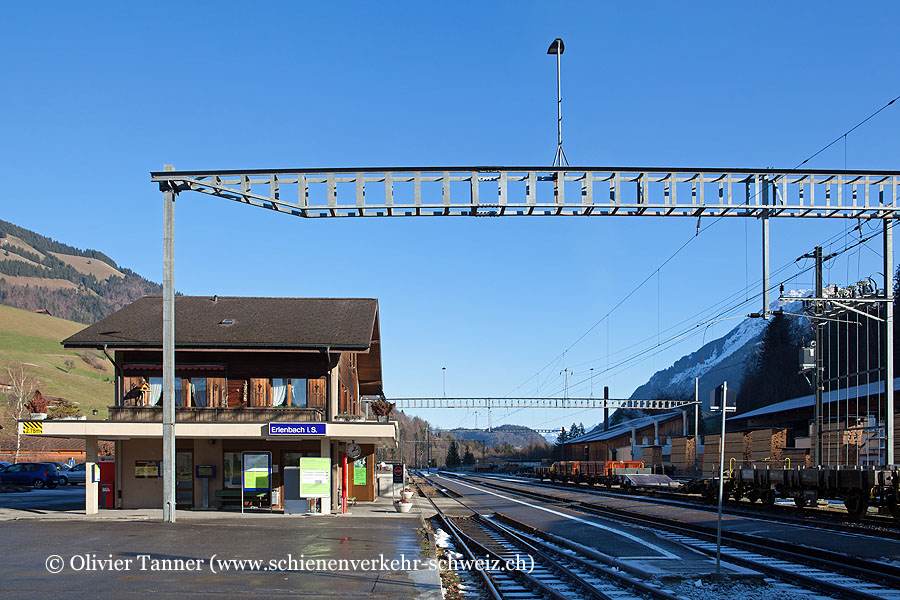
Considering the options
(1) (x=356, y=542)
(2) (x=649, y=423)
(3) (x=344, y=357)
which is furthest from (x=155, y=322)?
(2) (x=649, y=423)

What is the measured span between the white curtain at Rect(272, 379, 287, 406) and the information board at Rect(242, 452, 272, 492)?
2.30 metres

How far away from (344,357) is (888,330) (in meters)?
20.2

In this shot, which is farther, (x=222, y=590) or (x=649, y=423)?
(x=649, y=423)

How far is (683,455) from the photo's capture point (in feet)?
241

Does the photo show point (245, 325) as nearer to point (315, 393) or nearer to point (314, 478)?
point (315, 393)

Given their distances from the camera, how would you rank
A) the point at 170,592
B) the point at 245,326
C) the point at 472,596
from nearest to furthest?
1. the point at 170,592
2. the point at 472,596
3. the point at 245,326

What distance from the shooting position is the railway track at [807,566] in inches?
489

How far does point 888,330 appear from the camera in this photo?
2756 cm

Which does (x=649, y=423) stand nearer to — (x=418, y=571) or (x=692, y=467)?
(x=692, y=467)

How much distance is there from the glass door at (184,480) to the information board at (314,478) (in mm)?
5031

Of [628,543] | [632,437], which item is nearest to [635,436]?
[632,437]

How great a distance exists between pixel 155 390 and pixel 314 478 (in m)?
7.16

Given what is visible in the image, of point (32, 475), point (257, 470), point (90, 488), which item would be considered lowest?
point (32, 475)

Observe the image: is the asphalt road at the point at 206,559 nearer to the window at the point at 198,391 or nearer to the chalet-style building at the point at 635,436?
the window at the point at 198,391
